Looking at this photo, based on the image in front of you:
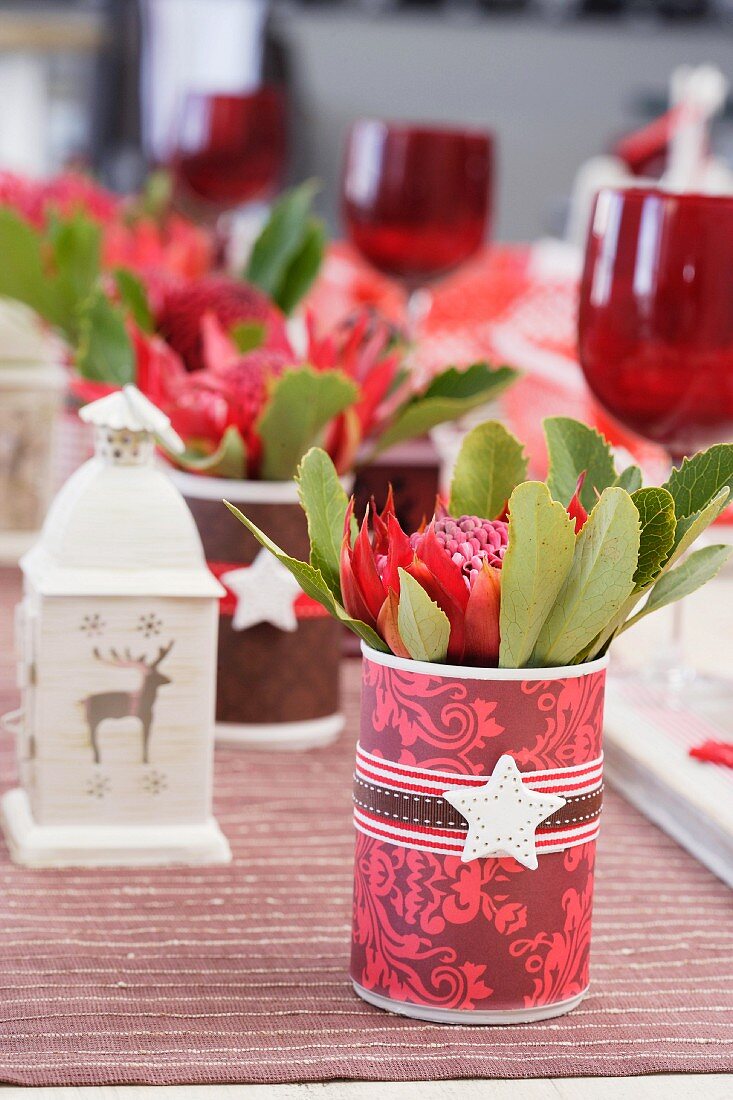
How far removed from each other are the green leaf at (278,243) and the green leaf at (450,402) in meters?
0.31

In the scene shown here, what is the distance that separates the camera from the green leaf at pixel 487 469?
0.60 m

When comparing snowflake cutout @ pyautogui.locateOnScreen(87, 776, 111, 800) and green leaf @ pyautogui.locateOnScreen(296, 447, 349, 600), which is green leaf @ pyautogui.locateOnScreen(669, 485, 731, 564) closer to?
green leaf @ pyautogui.locateOnScreen(296, 447, 349, 600)

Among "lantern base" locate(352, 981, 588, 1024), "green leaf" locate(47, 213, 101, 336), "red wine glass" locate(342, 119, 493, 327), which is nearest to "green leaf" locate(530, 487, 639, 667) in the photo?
"lantern base" locate(352, 981, 588, 1024)

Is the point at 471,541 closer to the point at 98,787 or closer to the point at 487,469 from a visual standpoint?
the point at 487,469

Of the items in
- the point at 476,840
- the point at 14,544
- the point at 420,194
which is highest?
the point at 420,194

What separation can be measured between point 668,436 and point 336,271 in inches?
33.5

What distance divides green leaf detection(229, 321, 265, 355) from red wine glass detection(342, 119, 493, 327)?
33cm

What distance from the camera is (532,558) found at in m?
0.49

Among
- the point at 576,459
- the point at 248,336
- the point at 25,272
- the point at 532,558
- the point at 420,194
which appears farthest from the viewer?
the point at 420,194

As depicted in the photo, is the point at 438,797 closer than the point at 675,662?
Yes

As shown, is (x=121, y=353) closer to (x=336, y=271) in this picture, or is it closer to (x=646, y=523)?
(x=646, y=523)

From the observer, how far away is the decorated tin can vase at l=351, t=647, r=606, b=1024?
1.67 feet

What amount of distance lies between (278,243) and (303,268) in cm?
2

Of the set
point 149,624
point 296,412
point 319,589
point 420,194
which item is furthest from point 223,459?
point 420,194
